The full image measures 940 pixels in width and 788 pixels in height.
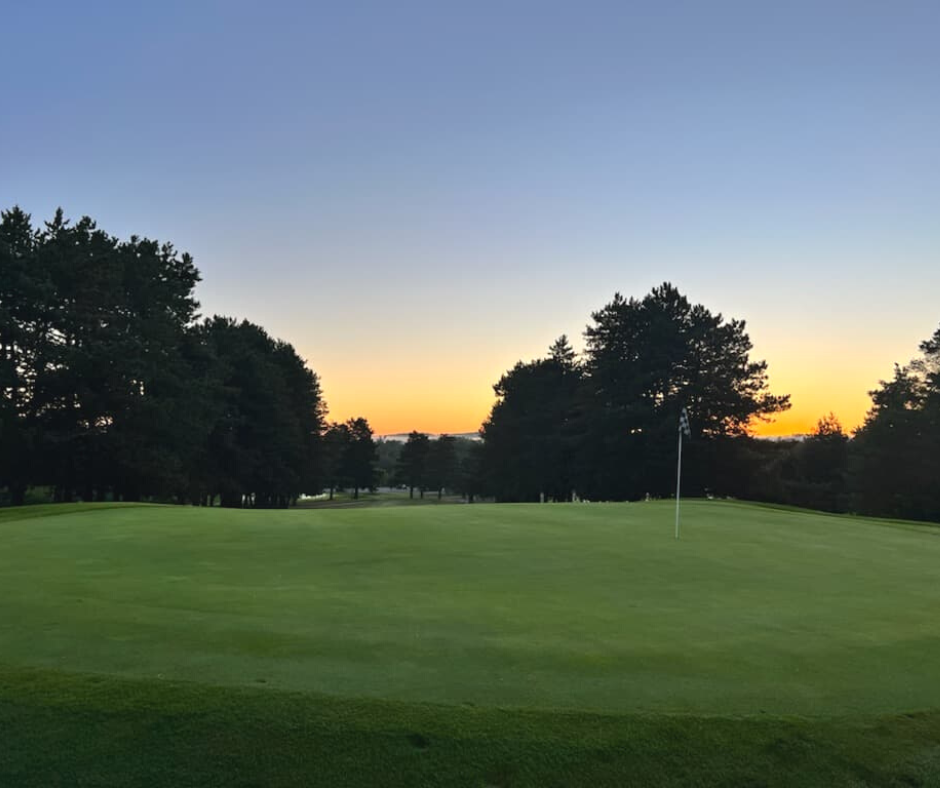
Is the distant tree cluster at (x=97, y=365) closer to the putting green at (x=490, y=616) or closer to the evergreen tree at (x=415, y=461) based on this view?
the putting green at (x=490, y=616)

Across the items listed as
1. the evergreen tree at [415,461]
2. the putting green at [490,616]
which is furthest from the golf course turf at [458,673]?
the evergreen tree at [415,461]

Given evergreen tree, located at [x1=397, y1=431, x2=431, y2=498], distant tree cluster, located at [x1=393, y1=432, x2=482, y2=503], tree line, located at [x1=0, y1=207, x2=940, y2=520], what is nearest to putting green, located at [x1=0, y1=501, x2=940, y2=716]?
tree line, located at [x1=0, y1=207, x2=940, y2=520]

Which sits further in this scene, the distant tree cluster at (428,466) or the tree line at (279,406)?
the distant tree cluster at (428,466)

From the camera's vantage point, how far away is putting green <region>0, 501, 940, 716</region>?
471 centimetres

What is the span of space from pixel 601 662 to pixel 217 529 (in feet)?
38.3

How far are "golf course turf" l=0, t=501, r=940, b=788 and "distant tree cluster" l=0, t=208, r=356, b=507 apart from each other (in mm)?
33547

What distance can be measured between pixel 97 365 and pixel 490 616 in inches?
1579

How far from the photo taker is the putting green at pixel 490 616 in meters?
4.71

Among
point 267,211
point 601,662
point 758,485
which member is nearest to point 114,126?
point 267,211

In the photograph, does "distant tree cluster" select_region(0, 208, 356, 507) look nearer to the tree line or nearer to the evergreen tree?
the tree line

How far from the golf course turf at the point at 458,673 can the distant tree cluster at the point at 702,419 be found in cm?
4522

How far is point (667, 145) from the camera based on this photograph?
24.5 meters

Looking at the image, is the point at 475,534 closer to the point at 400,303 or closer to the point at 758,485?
the point at 400,303

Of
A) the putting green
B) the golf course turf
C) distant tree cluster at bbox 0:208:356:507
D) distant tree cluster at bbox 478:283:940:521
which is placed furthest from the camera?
distant tree cluster at bbox 478:283:940:521
